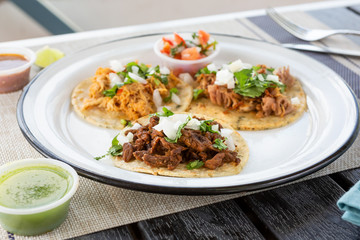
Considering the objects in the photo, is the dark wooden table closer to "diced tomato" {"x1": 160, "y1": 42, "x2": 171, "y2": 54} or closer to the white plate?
the white plate

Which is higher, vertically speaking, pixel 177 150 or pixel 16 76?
pixel 177 150

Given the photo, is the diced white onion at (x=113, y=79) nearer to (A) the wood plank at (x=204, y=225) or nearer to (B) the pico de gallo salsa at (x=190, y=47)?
(B) the pico de gallo salsa at (x=190, y=47)

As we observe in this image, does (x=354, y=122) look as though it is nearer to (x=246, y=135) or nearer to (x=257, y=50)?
(x=246, y=135)

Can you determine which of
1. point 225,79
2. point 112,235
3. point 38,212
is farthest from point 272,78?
point 38,212

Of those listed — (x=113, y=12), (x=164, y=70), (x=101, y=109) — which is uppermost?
(x=164, y=70)

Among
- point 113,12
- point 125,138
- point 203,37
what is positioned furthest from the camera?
point 113,12

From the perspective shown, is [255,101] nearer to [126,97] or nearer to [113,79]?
[126,97]
